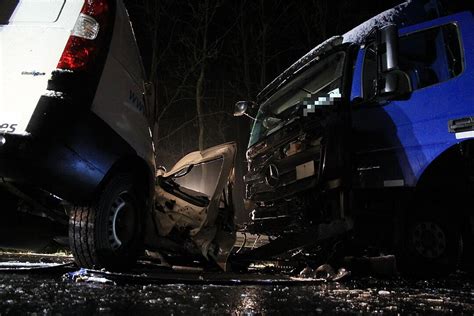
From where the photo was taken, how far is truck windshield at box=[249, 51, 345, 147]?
450 cm

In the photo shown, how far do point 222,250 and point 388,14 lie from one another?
137 inches

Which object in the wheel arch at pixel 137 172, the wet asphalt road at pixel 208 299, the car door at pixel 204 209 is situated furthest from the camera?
the car door at pixel 204 209

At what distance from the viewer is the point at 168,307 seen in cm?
219

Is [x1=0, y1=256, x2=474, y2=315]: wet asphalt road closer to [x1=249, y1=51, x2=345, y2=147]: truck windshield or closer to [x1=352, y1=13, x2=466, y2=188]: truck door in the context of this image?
[x1=352, y1=13, x2=466, y2=188]: truck door

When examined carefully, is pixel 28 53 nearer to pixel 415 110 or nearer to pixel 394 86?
pixel 394 86

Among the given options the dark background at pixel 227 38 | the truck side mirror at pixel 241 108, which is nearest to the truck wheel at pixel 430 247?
the truck side mirror at pixel 241 108

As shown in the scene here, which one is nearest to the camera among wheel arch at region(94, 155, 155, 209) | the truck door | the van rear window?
the van rear window

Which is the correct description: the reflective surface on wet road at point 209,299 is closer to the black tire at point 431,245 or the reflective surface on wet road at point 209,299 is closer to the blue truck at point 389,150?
the black tire at point 431,245

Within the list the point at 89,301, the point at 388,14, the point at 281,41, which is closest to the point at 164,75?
the point at 281,41

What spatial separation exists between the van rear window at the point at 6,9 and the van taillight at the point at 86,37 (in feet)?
1.73

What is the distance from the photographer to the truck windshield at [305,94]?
14.8ft

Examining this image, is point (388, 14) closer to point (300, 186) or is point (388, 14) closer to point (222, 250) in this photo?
point (300, 186)

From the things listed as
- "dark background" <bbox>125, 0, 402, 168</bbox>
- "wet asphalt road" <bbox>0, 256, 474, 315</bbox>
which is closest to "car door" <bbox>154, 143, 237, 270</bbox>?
"wet asphalt road" <bbox>0, 256, 474, 315</bbox>

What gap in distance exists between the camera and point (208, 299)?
2494 millimetres
